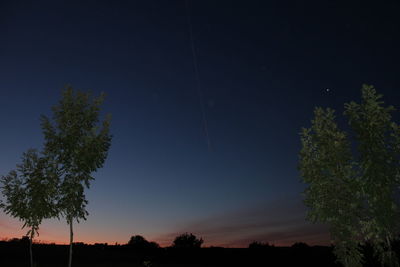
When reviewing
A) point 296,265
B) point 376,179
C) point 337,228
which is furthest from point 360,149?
point 296,265

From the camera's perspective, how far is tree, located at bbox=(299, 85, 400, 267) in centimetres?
2452

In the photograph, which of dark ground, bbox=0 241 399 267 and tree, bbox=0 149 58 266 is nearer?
tree, bbox=0 149 58 266

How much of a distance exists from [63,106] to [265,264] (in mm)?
69060

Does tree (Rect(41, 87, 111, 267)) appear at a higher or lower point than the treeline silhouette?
higher

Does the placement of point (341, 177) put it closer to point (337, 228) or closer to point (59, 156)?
point (337, 228)

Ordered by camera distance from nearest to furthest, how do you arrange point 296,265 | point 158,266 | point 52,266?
point 52,266
point 158,266
point 296,265

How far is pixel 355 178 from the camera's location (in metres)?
27.7

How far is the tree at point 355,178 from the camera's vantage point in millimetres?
24516

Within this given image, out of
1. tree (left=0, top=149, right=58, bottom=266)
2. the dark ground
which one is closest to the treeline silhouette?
the dark ground

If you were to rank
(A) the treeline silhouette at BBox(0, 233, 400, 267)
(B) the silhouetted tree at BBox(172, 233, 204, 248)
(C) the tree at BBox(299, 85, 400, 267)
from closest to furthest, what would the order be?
1. (C) the tree at BBox(299, 85, 400, 267)
2. (A) the treeline silhouette at BBox(0, 233, 400, 267)
3. (B) the silhouetted tree at BBox(172, 233, 204, 248)

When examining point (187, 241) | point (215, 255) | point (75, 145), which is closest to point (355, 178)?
point (75, 145)

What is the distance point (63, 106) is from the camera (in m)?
27.5

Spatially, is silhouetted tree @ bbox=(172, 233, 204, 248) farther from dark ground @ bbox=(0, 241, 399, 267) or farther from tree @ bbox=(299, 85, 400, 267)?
tree @ bbox=(299, 85, 400, 267)

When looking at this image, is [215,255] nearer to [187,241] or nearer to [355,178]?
[187,241]
